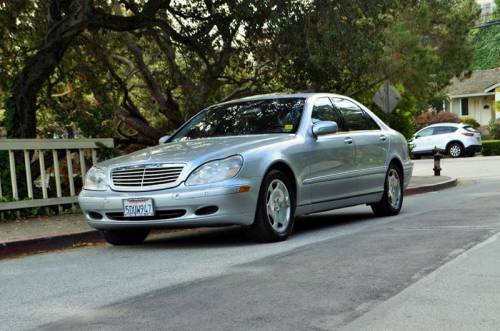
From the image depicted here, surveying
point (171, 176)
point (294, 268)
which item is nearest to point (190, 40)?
point (171, 176)

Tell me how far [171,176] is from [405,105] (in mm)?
15828

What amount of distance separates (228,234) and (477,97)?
52.3 m

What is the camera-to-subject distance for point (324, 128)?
8.55 metres

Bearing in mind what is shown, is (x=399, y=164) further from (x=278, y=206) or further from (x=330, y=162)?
(x=278, y=206)

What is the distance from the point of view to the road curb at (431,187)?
1600 cm

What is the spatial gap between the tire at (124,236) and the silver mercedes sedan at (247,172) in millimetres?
15

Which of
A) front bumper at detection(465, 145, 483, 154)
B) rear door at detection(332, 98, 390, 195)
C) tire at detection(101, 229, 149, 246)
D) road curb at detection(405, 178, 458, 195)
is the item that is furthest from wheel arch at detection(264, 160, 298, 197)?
front bumper at detection(465, 145, 483, 154)

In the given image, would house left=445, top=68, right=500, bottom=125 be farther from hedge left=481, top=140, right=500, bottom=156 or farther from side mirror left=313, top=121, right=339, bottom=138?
side mirror left=313, top=121, right=339, bottom=138

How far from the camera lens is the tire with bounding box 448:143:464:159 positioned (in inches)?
1382

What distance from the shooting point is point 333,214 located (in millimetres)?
11469

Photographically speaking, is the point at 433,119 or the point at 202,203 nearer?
the point at 202,203

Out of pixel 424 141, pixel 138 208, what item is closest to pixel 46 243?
pixel 138 208

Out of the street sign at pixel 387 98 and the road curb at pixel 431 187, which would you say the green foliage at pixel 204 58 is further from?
the road curb at pixel 431 187

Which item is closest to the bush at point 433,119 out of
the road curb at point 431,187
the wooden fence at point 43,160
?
the road curb at point 431,187
